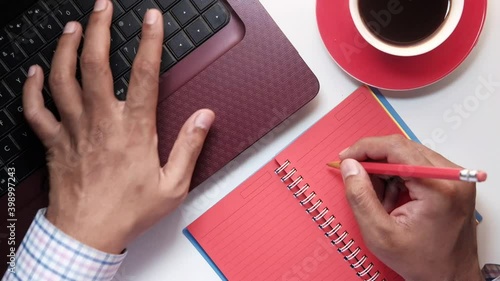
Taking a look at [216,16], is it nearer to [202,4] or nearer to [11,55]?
[202,4]

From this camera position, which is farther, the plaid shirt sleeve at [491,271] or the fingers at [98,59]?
the plaid shirt sleeve at [491,271]

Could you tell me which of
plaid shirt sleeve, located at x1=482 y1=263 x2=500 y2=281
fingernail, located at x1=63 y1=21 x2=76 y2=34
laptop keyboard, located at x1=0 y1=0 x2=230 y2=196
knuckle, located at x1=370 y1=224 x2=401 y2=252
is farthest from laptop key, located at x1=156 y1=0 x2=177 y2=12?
plaid shirt sleeve, located at x1=482 y1=263 x2=500 y2=281

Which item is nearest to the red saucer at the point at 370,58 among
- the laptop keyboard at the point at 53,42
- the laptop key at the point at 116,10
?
the laptop keyboard at the point at 53,42

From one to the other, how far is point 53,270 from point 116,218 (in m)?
0.09

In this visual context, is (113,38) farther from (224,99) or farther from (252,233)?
(252,233)

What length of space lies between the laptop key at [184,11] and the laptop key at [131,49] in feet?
0.18

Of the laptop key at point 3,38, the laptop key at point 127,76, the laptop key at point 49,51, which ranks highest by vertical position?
the laptop key at point 3,38

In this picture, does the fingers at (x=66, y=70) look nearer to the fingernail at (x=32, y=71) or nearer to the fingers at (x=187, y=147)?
the fingernail at (x=32, y=71)

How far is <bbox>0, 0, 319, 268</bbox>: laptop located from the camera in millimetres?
650

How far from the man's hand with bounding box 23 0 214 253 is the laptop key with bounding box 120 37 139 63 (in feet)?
0.07

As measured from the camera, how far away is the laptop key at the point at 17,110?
0.65 meters

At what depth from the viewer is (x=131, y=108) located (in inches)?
25.5

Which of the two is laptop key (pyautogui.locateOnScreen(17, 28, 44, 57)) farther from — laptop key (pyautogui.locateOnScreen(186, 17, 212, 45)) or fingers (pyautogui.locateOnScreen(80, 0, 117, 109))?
laptop key (pyautogui.locateOnScreen(186, 17, 212, 45))

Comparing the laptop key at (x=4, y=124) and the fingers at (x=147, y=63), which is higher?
the laptop key at (x=4, y=124)
